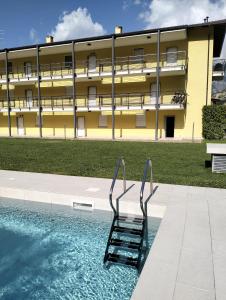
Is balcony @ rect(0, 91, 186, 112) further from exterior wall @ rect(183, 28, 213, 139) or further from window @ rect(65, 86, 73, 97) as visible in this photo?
exterior wall @ rect(183, 28, 213, 139)

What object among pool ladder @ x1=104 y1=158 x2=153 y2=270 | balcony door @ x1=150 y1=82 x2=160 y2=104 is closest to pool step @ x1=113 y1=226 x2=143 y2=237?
pool ladder @ x1=104 y1=158 x2=153 y2=270

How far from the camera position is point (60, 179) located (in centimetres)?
799

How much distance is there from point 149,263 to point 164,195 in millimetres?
3001

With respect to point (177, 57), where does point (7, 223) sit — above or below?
below

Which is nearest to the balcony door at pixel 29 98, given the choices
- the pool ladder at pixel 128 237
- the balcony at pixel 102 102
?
the balcony at pixel 102 102

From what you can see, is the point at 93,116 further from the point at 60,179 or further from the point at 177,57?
the point at 60,179

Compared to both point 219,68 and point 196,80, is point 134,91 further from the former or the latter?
point 219,68

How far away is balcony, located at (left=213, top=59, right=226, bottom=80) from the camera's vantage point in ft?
76.1

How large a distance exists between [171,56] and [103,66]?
6444 millimetres

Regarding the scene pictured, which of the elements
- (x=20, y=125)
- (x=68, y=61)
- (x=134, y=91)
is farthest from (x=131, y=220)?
(x=20, y=125)

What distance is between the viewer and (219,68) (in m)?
23.5

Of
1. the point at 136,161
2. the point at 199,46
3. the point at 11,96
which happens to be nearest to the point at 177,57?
the point at 199,46

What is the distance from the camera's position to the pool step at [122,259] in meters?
4.24

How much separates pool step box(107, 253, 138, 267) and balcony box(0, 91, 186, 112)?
1879 cm
